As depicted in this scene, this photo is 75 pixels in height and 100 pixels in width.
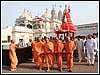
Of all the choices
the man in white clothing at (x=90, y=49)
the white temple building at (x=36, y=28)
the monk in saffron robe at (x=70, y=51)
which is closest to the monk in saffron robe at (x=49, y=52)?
the monk in saffron robe at (x=70, y=51)

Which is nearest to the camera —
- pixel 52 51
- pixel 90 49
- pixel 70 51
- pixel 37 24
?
pixel 70 51

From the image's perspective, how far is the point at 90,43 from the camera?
9508 millimetres

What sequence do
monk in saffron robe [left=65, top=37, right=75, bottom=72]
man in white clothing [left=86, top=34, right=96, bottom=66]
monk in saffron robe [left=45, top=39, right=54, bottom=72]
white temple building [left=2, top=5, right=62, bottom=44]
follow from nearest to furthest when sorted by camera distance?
monk in saffron robe [left=65, top=37, right=75, bottom=72]
monk in saffron robe [left=45, top=39, right=54, bottom=72]
man in white clothing [left=86, top=34, right=96, bottom=66]
white temple building [left=2, top=5, right=62, bottom=44]

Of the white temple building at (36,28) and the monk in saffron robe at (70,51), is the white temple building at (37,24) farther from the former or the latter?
the monk in saffron robe at (70,51)

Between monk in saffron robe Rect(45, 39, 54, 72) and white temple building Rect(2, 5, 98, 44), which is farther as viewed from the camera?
white temple building Rect(2, 5, 98, 44)

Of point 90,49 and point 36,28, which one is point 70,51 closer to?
point 90,49

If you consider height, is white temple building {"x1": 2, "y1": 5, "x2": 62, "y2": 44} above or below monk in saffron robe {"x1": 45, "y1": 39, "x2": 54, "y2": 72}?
above

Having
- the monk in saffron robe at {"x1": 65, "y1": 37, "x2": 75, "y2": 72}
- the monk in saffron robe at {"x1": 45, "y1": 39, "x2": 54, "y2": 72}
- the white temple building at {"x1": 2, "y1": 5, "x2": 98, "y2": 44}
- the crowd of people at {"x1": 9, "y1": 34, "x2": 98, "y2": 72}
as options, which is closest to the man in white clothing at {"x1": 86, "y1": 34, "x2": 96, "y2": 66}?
the crowd of people at {"x1": 9, "y1": 34, "x2": 98, "y2": 72}

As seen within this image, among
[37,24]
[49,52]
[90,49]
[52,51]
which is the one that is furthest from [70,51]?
[37,24]

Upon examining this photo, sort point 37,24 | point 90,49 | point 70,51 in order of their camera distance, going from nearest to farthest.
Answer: point 70,51
point 90,49
point 37,24

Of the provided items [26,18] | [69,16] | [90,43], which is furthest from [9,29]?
[90,43]

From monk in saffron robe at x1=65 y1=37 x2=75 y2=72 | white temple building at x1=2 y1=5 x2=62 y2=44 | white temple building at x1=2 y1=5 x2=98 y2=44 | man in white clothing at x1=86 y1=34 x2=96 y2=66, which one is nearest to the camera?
monk in saffron robe at x1=65 y1=37 x2=75 y2=72

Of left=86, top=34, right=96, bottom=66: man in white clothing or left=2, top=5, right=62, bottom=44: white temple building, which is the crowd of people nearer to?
left=86, top=34, right=96, bottom=66: man in white clothing

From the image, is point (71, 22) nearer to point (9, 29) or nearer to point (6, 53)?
point (6, 53)
